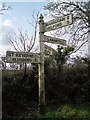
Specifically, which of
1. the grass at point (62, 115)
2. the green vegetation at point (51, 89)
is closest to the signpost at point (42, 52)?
the grass at point (62, 115)

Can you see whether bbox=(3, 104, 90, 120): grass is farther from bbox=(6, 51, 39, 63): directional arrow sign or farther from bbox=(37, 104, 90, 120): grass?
bbox=(6, 51, 39, 63): directional arrow sign

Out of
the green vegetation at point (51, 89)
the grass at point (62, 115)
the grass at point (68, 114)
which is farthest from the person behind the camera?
the green vegetation at point (51, 89)

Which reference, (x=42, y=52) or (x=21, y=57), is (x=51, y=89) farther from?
(x=21, y=57)

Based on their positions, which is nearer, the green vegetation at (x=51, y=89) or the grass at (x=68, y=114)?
the grass at (x=68, y=114)

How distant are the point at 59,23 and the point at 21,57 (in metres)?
1.79

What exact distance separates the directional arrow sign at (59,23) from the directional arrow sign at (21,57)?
3.68ft

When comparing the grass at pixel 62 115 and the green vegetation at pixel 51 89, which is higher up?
the green vegetation at pixel 51 89

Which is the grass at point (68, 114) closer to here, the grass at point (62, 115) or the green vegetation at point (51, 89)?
the grass at point (62, 115)

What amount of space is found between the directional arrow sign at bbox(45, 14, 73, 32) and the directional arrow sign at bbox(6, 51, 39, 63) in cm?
112

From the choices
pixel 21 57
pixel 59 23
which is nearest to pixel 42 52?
pixel 21 57

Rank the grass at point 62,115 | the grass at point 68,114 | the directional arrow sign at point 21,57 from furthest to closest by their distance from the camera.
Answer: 1. the directional arrow sign at point 21,57
2. the grass at point 68,114
3. the grass at point 62,115

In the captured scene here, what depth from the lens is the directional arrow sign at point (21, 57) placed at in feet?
32.0

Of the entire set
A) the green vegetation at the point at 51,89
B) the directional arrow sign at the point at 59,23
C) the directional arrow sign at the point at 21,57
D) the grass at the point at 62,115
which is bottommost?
the grass at the point at 62,115

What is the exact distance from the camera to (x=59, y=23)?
33.0 feet
